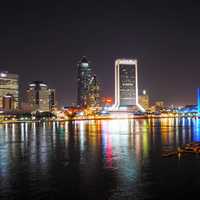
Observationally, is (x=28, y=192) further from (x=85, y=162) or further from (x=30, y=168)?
(x=85, y=162)

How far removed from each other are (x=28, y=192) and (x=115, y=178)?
5.10 meters

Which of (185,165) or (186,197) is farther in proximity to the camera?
(185,165)

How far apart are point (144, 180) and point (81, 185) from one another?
134 inches

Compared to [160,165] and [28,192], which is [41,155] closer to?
[160,165]

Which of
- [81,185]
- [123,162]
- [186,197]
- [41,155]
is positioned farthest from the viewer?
[41,155]

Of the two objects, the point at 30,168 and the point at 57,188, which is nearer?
the point at 57,188

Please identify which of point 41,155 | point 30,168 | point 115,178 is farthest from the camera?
point 41,155

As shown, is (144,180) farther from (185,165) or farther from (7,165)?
(7,165)

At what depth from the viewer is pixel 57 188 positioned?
62.0ft

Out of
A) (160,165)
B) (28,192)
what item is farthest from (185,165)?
(28,192)

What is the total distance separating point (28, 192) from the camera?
18.2 m

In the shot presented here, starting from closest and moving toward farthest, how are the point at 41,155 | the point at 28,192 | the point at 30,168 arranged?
1. the point at 28,192
2. the point at 30,168
3. the point at 41,155

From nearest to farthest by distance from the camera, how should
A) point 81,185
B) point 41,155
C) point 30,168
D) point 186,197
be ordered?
point 186,197, point 81,185, point 30,168, point 41,155

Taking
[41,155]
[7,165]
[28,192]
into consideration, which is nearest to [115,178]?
[28,192]
